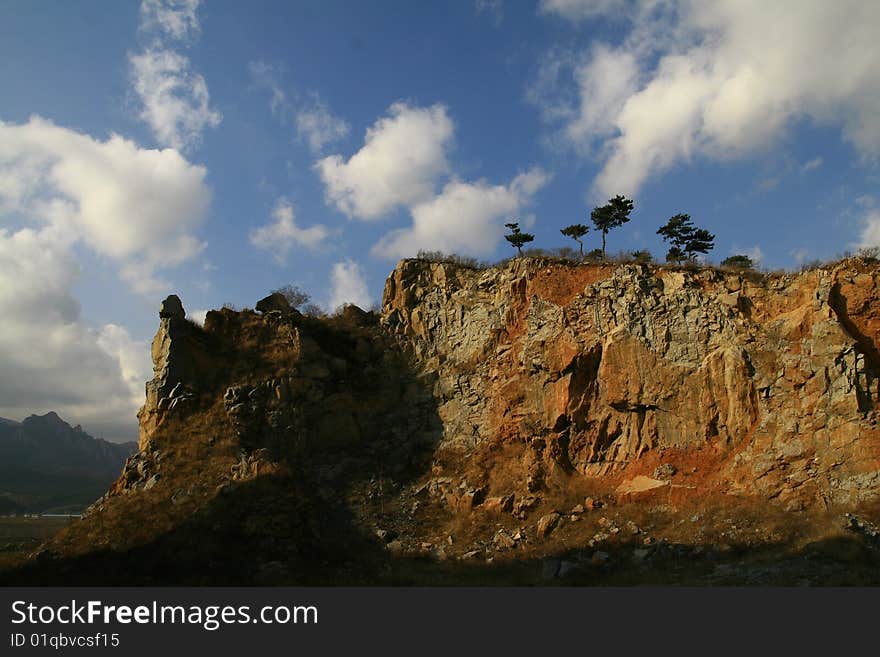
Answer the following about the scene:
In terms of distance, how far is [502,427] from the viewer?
22.7 meters

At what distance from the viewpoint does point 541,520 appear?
63.3ft

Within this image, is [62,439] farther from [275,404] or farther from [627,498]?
[627,498]

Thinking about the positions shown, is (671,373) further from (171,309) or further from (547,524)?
(171,309)

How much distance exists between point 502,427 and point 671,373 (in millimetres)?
6664

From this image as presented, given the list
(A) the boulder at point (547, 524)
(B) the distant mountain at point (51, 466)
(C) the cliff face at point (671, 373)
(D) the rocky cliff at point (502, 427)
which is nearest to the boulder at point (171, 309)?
(D) the rocky cliff at point (502, 427)

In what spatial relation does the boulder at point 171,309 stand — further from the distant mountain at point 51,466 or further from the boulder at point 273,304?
the distant mountain at point 51,466

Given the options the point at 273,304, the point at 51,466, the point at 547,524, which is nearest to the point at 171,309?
the point at 273,304

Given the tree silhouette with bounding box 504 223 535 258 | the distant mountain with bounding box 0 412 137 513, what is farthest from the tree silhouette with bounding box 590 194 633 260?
the distant mountain with bounding box 0 412 137 513

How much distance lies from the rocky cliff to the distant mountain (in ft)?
236

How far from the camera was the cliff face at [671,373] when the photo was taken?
59.3 ft

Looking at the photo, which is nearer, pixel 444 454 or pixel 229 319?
pixel 444 454

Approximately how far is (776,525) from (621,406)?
6.24 meters

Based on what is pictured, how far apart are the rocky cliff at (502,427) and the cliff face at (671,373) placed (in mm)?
Result: 69

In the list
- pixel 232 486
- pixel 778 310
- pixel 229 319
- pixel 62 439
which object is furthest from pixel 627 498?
pixel 62 439
